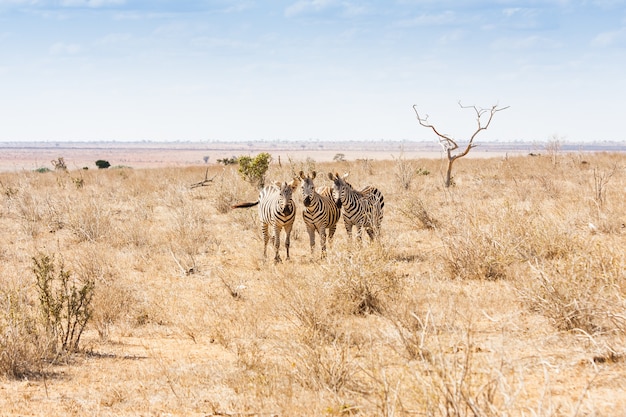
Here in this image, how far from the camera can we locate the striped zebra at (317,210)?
35.3ft

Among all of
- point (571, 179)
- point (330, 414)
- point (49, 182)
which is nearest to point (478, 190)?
point (571, 179)

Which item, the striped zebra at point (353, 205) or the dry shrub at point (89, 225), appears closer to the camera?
the striped zebra at point (353, 205)

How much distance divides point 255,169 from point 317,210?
11.5 metres

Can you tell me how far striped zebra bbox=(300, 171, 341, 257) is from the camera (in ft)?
35.3

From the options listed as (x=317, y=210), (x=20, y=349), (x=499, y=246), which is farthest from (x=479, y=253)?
(x=20, y=349)

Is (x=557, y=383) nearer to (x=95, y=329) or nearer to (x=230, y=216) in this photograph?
(x=95, y=329)

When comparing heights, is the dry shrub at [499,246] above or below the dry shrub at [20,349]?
above

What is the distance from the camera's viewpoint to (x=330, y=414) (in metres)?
4.45

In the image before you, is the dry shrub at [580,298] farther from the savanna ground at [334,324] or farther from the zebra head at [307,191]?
the zebra head at [307,191]

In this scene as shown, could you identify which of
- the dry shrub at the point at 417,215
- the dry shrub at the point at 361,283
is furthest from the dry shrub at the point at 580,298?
the dry shrub at the point at 417,215

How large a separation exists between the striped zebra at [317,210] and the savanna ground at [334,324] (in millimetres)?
827

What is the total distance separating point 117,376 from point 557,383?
432cm

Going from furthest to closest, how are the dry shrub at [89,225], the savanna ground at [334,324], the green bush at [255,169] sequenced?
the green bush at [255,169] < the dry shrub at [89,225] < the savanna ground at [334,324]

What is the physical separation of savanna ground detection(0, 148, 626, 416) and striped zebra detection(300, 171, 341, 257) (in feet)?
2.71
